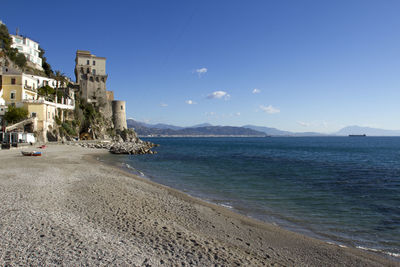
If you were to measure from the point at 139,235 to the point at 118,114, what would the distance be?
62.0m

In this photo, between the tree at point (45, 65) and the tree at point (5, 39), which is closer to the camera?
the tree at point (5, 39)

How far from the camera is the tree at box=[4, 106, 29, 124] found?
114 feet

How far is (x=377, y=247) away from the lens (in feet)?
23.5

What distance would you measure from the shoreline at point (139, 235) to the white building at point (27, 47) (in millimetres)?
53897

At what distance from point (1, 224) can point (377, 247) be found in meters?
9.99

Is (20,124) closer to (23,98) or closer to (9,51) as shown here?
(23,98)

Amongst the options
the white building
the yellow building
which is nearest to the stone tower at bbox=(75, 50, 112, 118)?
the white building

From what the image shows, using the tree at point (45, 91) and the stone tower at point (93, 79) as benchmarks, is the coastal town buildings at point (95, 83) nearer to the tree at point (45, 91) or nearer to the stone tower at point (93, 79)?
the stone tower at point (93, 79)

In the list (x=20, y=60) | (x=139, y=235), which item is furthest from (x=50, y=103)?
(x=139, y=235)

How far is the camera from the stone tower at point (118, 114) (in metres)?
64.5

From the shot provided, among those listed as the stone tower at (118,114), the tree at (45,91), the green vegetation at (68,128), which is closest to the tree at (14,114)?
the green vegetation at (68,128)

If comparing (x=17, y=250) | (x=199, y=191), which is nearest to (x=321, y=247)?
(x=17, y=250)

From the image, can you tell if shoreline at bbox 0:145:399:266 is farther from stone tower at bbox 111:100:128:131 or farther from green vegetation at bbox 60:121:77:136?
stone tower at bbox 111:100:128:131

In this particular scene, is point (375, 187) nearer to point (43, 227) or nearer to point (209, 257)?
point (209, 257)
